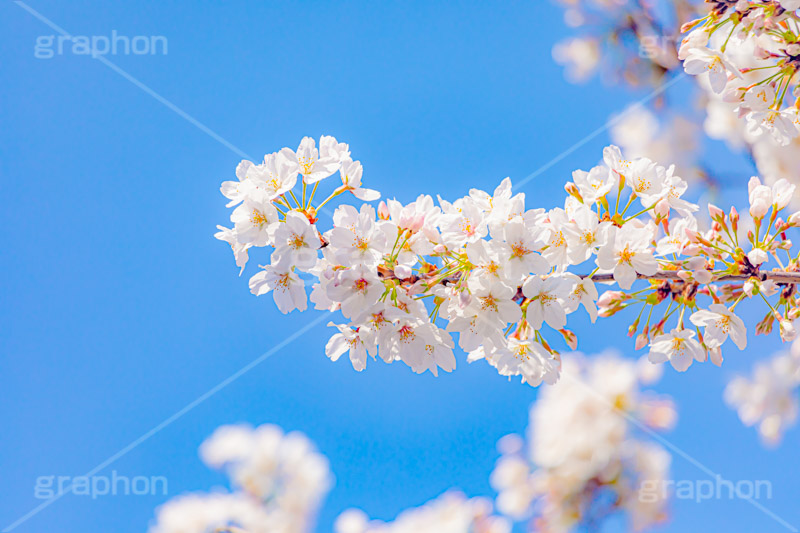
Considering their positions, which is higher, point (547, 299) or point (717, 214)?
point (717, 214)

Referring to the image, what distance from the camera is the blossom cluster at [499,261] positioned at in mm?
1114

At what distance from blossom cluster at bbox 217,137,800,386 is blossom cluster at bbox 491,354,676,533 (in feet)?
9.83

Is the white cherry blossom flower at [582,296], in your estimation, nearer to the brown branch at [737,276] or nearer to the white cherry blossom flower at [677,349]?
the brown branch at [737,276]

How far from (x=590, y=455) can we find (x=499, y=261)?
3.45 m

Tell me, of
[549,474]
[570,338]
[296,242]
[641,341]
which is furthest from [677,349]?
[549,474]

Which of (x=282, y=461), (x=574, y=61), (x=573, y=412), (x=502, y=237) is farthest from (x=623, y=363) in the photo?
(x=502, y=237)

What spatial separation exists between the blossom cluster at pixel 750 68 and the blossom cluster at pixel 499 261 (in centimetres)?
35

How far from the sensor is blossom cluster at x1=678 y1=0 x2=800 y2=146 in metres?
1.44

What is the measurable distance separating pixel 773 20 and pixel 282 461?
4.74m

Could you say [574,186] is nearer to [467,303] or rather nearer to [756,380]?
[467,303]

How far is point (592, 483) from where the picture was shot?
12.9 ft

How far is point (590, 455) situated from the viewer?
399 cm

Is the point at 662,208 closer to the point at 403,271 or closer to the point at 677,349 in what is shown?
the point at 677,349

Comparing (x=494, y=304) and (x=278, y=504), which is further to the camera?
(x=278, y=504)
